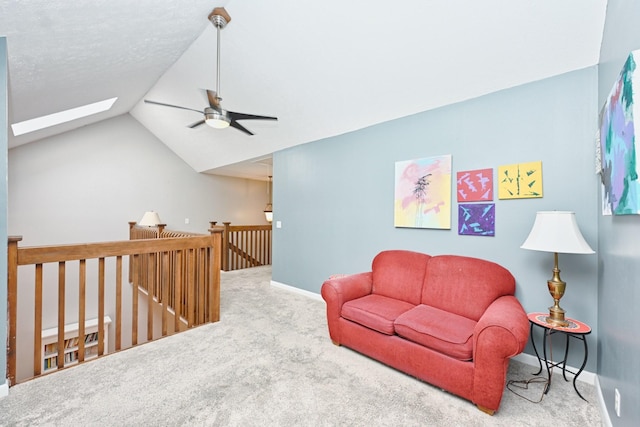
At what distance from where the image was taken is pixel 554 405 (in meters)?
1.72

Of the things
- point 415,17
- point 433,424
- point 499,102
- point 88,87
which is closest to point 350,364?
point 433,424

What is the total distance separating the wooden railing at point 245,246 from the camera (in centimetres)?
585

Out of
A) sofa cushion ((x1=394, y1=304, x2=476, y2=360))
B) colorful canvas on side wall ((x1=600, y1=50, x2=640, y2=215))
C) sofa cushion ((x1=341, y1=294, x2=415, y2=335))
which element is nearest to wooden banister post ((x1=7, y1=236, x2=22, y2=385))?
sofa cushion ((x1=341, y1=294, x2=415, y2=335))

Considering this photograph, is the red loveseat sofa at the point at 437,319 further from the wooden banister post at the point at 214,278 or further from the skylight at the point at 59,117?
the skylight at the point at 59,117

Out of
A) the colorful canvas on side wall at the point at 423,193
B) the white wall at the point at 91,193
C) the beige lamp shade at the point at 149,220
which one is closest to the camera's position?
the colorful canvas on side wall at the point at 423,193

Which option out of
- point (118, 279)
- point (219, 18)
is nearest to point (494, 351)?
point (118, 279)

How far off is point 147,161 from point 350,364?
609 centimetres

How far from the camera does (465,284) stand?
7.42 ft

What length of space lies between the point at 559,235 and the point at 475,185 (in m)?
0.86

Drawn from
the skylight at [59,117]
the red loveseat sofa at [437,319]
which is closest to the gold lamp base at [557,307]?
the red loveseat sofa at [437,319]

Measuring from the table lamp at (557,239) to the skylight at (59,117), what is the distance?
5598 millimetres

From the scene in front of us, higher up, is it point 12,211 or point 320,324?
point 12,211

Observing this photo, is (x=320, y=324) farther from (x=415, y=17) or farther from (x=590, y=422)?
(x=415, y=17)

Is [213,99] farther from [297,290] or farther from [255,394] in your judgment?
[297,290]
